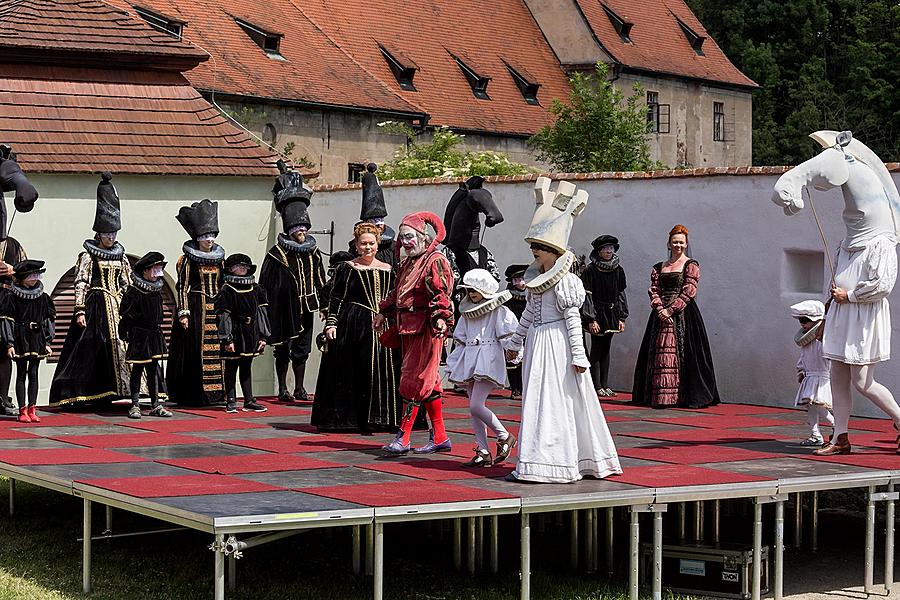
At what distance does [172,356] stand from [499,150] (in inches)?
1006

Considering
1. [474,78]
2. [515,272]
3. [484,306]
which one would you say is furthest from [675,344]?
[474,78]

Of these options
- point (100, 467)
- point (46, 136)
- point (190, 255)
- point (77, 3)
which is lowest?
point (100, 467)

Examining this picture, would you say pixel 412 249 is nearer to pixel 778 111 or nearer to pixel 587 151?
pixel 587 151

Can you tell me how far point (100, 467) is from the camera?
1058 centimetres

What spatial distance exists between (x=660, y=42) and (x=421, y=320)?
39.4 metres

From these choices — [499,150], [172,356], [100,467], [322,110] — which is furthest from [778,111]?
[100,467]

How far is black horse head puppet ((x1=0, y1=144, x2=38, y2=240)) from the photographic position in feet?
42.2

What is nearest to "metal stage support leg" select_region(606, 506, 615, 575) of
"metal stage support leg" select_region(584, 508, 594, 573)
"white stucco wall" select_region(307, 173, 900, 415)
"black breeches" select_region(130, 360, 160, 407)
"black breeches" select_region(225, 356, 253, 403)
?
"metal stage support leg" select_region(584, 508, 594, 573)

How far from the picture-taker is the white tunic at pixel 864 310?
35.1ft

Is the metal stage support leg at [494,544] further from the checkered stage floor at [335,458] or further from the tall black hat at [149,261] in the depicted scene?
the tall black hat at [149,261]

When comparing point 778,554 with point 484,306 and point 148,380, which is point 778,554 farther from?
point 148,380

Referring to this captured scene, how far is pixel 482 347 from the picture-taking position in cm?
1048

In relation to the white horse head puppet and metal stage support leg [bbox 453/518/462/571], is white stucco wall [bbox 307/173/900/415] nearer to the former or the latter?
the white horse head puppet

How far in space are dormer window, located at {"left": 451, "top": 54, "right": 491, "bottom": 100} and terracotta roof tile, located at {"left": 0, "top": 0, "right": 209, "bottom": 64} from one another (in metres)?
20.9
